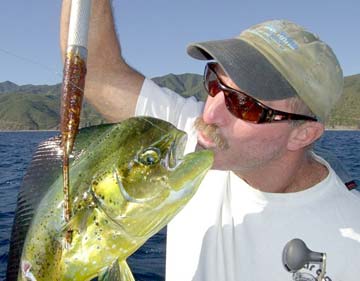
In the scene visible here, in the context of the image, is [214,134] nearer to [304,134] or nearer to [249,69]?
[249,69]

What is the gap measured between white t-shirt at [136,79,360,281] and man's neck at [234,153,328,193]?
0.08 meters

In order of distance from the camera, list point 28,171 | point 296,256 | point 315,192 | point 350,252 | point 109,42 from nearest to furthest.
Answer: point 28,171 → point 296,256 → point 350,252 → point 315,192 → point 109,42

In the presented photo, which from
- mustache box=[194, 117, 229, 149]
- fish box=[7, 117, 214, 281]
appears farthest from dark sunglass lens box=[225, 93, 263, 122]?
fish box=[7, 117, 214, 281]

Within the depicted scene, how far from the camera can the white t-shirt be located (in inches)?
137

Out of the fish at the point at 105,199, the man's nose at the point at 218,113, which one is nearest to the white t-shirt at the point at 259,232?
the man's nose at the point at 218,113

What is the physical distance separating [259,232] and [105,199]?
1602 millimetres

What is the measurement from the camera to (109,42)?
13.4 ft

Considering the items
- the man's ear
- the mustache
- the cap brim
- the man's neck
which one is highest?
the cap brim

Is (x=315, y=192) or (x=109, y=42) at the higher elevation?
(x=109, y=42)

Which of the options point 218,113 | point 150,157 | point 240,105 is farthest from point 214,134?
point 150,157

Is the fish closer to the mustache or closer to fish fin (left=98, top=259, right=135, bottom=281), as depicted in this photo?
fish fin (left=98, top=259, right=135, bottom=281)

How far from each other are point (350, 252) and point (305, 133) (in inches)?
38.5

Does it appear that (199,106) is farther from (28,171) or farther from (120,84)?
(28,171)

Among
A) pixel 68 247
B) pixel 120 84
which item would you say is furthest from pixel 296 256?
pixel 120 84
